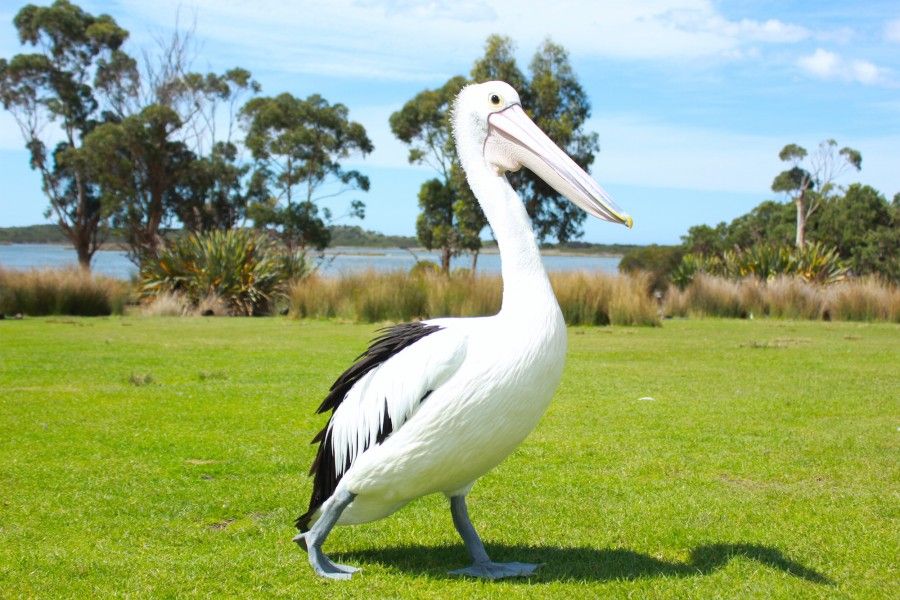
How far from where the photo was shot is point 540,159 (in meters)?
3.86

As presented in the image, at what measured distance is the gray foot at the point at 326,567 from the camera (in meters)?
3.79

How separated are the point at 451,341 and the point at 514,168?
85 cm

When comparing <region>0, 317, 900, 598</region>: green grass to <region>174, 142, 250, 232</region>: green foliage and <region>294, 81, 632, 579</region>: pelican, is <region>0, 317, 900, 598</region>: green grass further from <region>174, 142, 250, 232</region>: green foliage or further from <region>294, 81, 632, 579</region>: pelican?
<region>174, 142, 250, 232</region>: green foliage

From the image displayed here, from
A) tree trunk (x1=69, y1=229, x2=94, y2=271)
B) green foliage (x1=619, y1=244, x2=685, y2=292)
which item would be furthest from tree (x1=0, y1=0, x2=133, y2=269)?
green foliage (x1=619, y1=244, x2=685, y2=292)

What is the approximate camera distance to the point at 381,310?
18.5 metres

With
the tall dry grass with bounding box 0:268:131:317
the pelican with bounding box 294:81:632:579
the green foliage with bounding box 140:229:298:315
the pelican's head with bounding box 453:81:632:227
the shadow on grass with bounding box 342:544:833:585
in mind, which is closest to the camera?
the pelican with bounding box 294:81:632:579

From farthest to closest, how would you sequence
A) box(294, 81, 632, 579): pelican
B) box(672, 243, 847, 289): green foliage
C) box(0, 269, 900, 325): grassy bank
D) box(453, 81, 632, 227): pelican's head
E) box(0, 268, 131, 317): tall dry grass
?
1. box(672, 243, 847, 289): green foliage
2. box(0, 268, 131, 317): tall dry grass
3. box(0, 269, 900, 325): grassy bank
4. box(453, 81, 632, 227): pelican's head
5. box(294, 81, 632, 579): pelican

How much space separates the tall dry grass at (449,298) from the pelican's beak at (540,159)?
13.2 meters

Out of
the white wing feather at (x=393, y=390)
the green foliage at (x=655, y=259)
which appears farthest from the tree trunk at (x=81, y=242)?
the white wing feather at (x=393, y=390)

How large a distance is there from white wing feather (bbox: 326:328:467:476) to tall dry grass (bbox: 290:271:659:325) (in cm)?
1331

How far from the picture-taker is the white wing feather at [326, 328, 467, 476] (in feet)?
11.9

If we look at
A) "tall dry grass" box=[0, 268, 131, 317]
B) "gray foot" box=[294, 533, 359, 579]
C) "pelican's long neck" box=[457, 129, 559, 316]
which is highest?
"pelican's long neck" box=[457, 129, 559, 316]

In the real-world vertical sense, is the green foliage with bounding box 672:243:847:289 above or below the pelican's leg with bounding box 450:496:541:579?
above

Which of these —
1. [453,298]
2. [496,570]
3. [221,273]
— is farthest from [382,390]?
[221,273]
